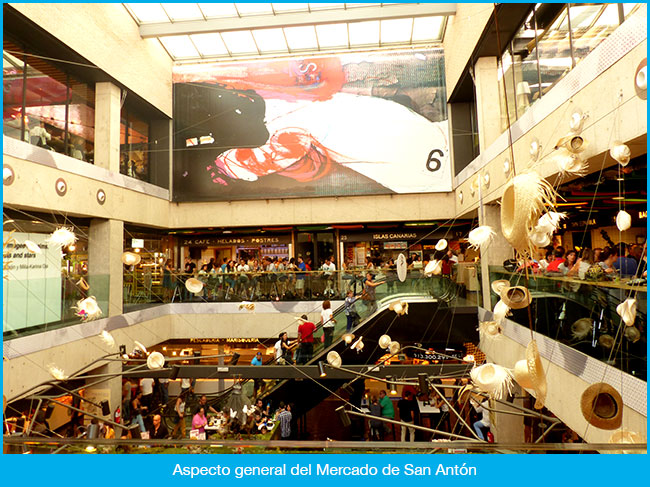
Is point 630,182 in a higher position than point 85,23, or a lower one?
lower

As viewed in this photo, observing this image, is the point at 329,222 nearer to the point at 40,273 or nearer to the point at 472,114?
the point at 472,114

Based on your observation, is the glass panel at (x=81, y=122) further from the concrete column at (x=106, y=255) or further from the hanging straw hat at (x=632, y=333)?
the hanging straw hat at (x=632, y=333)

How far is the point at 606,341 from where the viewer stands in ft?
15.3

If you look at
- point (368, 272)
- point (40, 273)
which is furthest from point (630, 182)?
point (40, 273)

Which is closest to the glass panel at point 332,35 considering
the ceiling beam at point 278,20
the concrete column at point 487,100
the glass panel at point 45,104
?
the ceiling beam at point 278,20

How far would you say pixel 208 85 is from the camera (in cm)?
1636

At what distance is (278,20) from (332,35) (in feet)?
7.98

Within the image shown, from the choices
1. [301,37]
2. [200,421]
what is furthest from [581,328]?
[301,37]

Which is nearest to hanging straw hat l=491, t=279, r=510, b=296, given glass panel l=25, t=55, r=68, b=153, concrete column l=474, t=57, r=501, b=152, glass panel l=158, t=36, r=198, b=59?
concrete column l=474, t=57, r=501, b=152

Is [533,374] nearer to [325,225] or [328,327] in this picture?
[328,327]

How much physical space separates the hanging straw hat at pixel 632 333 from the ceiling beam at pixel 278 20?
12.9 meters

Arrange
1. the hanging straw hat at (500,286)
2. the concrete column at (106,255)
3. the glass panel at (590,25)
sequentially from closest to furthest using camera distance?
the hanging straw hat at (500,286)
the glass panel at (590,25)
the concrete column at (106,255)

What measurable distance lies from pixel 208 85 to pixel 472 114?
420 inches

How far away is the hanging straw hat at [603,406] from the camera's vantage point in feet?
8.29
